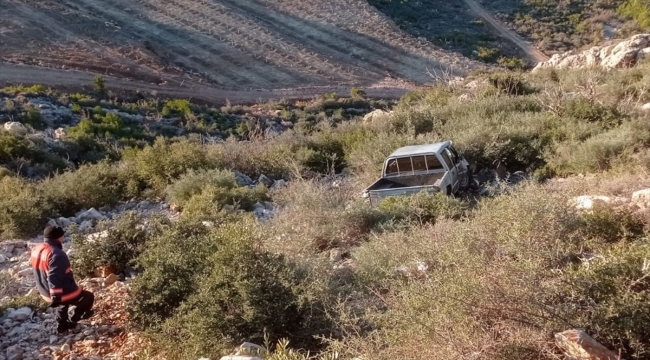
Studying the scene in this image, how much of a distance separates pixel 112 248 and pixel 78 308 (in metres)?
1.55

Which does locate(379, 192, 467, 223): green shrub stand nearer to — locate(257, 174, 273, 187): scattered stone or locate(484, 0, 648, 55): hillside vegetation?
locate(257, 174, 273, 187): scattered stone

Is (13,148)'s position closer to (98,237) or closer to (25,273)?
(25,273)

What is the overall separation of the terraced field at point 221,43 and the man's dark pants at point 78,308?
2477 centimetres

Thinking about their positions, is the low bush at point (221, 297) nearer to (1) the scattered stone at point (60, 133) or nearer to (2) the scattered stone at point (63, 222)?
(2) the scattered stone at point (63, 222)

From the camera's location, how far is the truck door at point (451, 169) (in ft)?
33.9

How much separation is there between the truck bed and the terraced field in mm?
18822

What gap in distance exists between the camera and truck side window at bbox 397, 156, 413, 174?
430 inches

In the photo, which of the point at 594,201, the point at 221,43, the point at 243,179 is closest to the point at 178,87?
the point at 221,43

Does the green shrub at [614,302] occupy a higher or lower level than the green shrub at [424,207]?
higher

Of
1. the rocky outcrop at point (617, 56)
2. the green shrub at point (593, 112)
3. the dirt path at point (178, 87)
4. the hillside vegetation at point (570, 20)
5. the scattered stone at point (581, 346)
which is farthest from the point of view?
the hillside vegetation at point (570, 20)

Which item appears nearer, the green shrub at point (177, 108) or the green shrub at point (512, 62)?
the green shrub at point (177, 108)

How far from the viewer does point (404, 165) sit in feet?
36.1

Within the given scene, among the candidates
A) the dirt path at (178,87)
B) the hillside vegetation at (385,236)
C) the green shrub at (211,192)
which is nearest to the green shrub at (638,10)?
the dirt path at (178,87)

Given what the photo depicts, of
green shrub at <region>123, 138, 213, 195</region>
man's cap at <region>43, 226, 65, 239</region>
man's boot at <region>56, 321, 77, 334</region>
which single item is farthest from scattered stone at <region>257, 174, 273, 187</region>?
man's boot at <region>56, 321, 77, 334</region>
